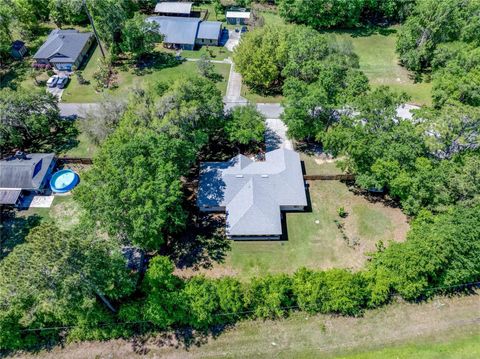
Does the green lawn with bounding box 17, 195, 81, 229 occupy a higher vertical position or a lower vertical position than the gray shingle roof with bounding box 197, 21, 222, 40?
lower

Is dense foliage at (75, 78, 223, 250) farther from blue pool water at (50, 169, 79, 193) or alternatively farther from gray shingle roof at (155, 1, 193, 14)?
gray shingle roof at (155, 1, 193, 14)

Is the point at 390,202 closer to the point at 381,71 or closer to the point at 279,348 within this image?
the point at 279,348

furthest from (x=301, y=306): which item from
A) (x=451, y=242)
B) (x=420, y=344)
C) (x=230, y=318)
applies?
(x=451, y=242)

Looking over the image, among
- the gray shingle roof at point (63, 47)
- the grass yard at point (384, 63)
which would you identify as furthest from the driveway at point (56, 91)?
the grass yard at point (384, 63)

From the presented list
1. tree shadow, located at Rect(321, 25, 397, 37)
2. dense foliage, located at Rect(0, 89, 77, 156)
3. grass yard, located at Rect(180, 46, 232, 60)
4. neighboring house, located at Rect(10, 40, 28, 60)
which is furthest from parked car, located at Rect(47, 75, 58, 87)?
tree shadow, located at Rect(321, 25, 397, 37)

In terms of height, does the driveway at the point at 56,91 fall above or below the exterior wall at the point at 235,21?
below

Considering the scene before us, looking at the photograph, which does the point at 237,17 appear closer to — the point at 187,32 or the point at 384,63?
the point at 187,32

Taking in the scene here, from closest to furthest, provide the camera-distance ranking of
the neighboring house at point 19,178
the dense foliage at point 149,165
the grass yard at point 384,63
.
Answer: the dense foliage at point 149,165 → the neighboring house at point 19,178 → the grass yard at point 384,63

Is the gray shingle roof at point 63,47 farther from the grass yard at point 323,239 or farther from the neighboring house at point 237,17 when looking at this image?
the grass yard at point 323,239
